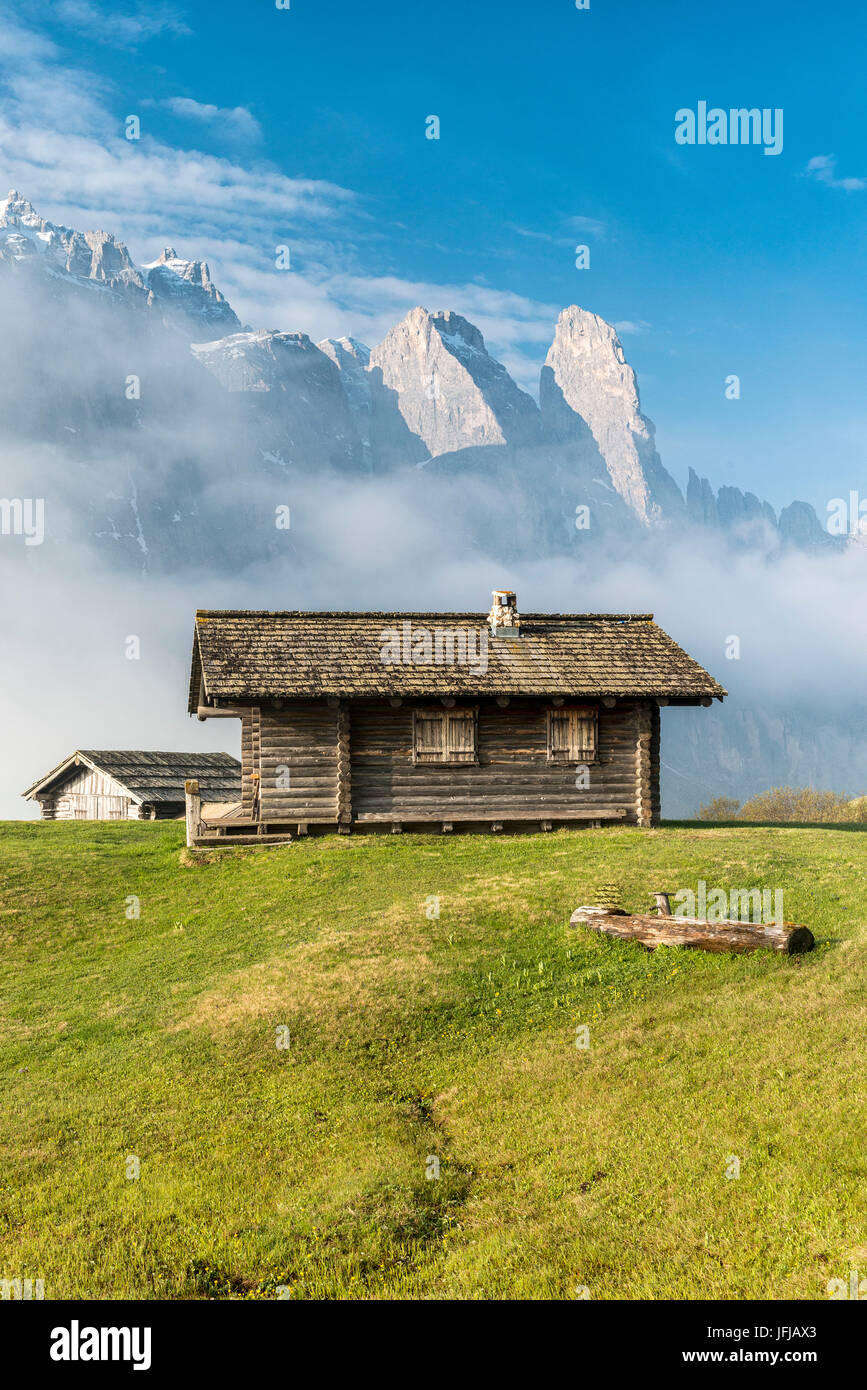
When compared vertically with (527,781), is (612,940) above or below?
below

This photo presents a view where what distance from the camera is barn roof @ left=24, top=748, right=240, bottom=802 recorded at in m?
42.3

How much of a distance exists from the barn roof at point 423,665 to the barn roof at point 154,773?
13888 millimetres

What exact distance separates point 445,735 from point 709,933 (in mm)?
13586

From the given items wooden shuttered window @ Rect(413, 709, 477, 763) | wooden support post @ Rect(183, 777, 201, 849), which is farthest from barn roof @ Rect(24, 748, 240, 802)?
wooden shuttered window @ Rect(413, 709, 477, 763)

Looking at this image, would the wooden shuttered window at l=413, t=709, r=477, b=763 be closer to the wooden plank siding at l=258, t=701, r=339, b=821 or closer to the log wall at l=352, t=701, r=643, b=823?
the log wall at l=352, t=701, r=643, b=823

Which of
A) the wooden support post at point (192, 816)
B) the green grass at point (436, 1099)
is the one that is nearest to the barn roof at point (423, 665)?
the wooden support post at point (192, 816)

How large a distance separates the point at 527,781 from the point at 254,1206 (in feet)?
62.9

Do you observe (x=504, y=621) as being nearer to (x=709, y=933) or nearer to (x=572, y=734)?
(x=572, y=734)

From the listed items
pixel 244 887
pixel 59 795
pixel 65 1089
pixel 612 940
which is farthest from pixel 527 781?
pixel 59 795

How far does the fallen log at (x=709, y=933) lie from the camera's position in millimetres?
13578

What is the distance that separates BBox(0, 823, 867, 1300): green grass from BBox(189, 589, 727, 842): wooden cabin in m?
6.64

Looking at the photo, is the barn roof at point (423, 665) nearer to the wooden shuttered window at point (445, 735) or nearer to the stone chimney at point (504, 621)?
the stone chimney at point (504, 621)

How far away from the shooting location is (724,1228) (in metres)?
7.23
